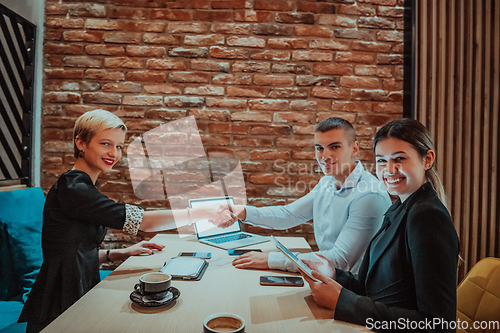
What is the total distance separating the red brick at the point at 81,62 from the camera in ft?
7.73

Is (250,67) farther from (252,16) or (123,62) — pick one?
Result: (123,62)

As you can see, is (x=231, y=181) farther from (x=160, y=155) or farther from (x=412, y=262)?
(x=412, y=262)

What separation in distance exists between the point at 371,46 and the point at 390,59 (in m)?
0.18

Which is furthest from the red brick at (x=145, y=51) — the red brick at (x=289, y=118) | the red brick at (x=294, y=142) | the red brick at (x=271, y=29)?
the red brick at (x=294, y=142)

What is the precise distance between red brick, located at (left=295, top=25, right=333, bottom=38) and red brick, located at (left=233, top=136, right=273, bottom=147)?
0.85m

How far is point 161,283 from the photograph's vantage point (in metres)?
1.00

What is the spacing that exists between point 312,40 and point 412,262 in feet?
6.35

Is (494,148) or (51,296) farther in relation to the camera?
(494,148)

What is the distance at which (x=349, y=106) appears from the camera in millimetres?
2393

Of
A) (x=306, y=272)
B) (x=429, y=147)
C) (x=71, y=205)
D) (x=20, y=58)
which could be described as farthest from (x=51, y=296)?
(x=20, y=58)

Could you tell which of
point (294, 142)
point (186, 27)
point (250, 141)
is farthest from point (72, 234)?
point (186, 27)

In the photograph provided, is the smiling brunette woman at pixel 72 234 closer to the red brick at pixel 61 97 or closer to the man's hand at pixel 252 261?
the man's hand at pixel 252 261

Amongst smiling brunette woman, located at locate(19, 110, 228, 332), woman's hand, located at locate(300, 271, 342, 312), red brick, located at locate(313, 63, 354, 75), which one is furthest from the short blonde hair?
red brick, located at locate(313, 63, 354, 75)

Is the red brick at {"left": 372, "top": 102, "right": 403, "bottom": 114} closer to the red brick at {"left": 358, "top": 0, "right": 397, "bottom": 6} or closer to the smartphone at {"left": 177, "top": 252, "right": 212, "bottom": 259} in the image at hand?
the red brick at {"left": 358, "top": 0, "right": 397, "bottom": 6}
